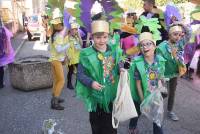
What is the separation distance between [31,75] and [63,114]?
66.7 inches

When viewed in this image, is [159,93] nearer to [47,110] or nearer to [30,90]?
[47,110]

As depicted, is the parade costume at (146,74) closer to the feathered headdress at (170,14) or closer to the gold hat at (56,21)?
the feathered headdress at (170,14)

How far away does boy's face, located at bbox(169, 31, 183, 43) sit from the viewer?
4.83 meters

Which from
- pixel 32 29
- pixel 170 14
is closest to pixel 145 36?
pixel 170 14

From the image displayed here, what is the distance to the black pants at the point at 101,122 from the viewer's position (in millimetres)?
3584

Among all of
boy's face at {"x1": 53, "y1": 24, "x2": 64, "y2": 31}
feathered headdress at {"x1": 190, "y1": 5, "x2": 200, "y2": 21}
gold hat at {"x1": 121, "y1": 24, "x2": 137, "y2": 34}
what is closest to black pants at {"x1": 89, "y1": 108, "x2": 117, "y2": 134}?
gold hat at {"x1": 121, "y1": 24, "x2": 137, "y2": 34}

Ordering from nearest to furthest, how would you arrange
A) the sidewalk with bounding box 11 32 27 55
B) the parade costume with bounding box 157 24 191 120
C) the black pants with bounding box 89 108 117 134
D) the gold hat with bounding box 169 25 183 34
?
the black pants with bounding box 89 108 117 134 < the gold hat with bounding box 169 25 183 34 < the parade costume with bounding box 157 24 191 120 < the sidewalk with bounding box 11 32 27 55

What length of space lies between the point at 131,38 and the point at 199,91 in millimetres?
1954

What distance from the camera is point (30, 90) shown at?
280 inches

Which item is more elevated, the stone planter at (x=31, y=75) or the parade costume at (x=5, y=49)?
the parade costume at (x=5, y=49)

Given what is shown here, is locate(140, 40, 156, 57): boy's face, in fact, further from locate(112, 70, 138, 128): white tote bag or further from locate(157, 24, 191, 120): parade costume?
locate(157, 24, 191, 120): parade costume

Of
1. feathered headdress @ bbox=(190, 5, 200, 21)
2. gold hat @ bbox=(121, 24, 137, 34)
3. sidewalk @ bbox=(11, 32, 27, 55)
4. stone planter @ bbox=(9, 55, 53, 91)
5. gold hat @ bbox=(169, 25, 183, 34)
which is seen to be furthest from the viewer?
sidewalk @ bbox=(11, 32, 27, 55)

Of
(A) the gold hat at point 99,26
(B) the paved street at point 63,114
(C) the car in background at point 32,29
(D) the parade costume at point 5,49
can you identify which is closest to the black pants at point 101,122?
(A) the gold hat at point 99,26

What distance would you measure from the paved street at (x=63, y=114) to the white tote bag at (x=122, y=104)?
1560 millimetres
